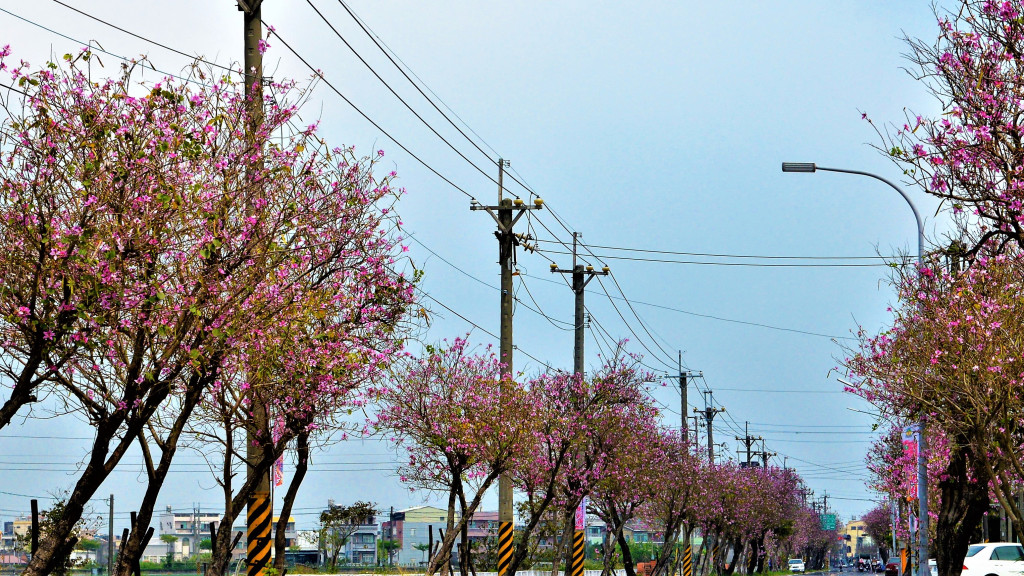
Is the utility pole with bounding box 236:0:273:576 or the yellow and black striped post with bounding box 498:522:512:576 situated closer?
the utility pole with bounding box 236:0:273:576

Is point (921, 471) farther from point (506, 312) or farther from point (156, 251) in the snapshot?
point (156, 251)

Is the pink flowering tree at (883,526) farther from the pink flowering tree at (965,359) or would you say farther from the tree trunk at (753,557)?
the pink flowering tree at (965,359)

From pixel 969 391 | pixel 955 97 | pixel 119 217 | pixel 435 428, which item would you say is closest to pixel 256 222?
pixel 119 217

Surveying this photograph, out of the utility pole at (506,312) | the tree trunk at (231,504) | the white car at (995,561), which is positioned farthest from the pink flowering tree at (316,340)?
the white car at (995,561)

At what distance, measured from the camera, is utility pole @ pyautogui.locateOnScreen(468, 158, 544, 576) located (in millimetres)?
27547

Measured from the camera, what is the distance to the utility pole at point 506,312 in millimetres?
27547

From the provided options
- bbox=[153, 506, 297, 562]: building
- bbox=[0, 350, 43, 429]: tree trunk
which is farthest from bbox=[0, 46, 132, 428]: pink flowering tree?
bbox=[153, 506, 297, 562]: building

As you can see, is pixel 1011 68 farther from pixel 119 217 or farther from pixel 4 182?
pixel 4 182

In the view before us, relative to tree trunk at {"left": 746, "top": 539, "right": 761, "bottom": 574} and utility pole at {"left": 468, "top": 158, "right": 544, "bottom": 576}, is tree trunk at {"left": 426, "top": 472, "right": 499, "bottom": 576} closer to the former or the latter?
utility pole at {"left": 468, "top": 158, "right": 544, "bottom": 576}

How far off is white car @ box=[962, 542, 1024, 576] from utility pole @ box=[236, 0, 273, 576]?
26849 mm

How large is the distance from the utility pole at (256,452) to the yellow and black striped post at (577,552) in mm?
16471

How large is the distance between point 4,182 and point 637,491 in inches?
1217

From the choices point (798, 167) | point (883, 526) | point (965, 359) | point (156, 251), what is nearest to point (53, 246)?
point (156, 251)

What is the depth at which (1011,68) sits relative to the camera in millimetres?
11961
